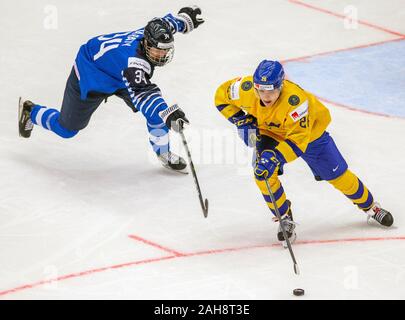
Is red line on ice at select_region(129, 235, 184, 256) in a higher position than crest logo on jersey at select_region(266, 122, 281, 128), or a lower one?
lower

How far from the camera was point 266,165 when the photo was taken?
5.55 m

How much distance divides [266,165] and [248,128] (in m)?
0.47

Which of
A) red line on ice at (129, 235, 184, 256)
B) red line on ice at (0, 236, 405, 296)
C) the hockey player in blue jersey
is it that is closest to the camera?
red line on ice at (0, 236, 405, 296)

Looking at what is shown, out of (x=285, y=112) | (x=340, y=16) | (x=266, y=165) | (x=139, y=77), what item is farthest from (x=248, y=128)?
(x=340, y=16)

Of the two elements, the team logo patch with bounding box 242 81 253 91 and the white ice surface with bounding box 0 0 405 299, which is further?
the team logo patch with bounding box 242 81 253 91

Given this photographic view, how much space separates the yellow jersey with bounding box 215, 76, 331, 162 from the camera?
566cm

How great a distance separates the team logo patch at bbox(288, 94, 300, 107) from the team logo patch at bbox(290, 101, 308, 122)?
3 cm

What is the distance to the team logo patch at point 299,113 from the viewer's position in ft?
18.5

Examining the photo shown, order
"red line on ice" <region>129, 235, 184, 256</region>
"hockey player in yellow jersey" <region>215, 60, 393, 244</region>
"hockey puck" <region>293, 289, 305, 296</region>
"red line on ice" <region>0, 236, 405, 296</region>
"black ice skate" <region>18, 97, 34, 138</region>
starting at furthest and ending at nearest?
"black ice skate" <region>18, 97, 34, 138</region>
"red line on ice" <region>129, 235, 184, 256</region>
"hockey player in yellow jersey" <region>215, 60, 393, 244</region>
"red line on ice" <region>0, 236, 405, 296</region>
"hockey puck" <region>293, 289, 305, 296</region>

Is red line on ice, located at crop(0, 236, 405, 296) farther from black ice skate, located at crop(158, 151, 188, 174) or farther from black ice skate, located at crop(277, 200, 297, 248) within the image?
black ice skate, located at crop(158, 151, 188, 174)

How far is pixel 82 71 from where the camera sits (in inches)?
268

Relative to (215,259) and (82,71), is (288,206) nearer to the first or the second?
(215,259)

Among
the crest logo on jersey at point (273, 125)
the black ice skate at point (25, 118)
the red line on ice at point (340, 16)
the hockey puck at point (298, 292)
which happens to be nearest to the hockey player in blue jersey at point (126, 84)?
the black ice skate at point (25, 118)

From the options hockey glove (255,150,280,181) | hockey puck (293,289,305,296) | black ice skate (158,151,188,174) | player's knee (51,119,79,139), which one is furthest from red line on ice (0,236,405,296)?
player's knee (51,119,79,139)
